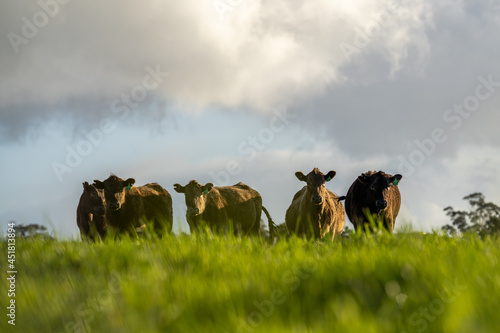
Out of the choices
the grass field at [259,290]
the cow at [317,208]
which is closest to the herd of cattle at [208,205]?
the cow at [317,208]

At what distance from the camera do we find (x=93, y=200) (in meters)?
12.5

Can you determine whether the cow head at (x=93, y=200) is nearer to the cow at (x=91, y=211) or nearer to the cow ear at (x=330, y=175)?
the cow at (x=91, y=211)

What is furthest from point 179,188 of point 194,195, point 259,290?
point 259,290

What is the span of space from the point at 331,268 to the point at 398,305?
3.13ft

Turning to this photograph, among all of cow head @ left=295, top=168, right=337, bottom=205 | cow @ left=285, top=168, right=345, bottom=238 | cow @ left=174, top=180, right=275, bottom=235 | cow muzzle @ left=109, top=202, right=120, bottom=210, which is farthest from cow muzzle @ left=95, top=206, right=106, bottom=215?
cow head @ left=295, top=168, right=337, bottom=205

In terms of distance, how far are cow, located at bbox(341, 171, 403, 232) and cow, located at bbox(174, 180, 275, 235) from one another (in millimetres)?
2776

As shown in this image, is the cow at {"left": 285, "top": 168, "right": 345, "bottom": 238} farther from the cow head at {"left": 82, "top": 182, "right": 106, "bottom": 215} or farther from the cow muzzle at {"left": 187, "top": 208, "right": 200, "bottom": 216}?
the cow head at {"left": 82, "top": 182, "right": 106, "bottom": 215}

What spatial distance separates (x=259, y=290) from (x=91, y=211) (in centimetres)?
931

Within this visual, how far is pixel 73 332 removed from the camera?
147 inches

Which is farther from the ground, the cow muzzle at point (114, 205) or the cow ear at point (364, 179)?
the cow ear at point (364, 179)

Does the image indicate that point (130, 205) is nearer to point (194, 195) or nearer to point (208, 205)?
point (194, 195)

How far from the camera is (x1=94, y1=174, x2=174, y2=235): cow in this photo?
1189 cm

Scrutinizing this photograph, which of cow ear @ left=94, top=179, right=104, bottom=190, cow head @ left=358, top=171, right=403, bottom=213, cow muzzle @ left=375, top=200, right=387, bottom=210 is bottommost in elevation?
cow muzzle @ left=375, top=200, right=387, bottom=210

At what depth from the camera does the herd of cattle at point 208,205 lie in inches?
468
